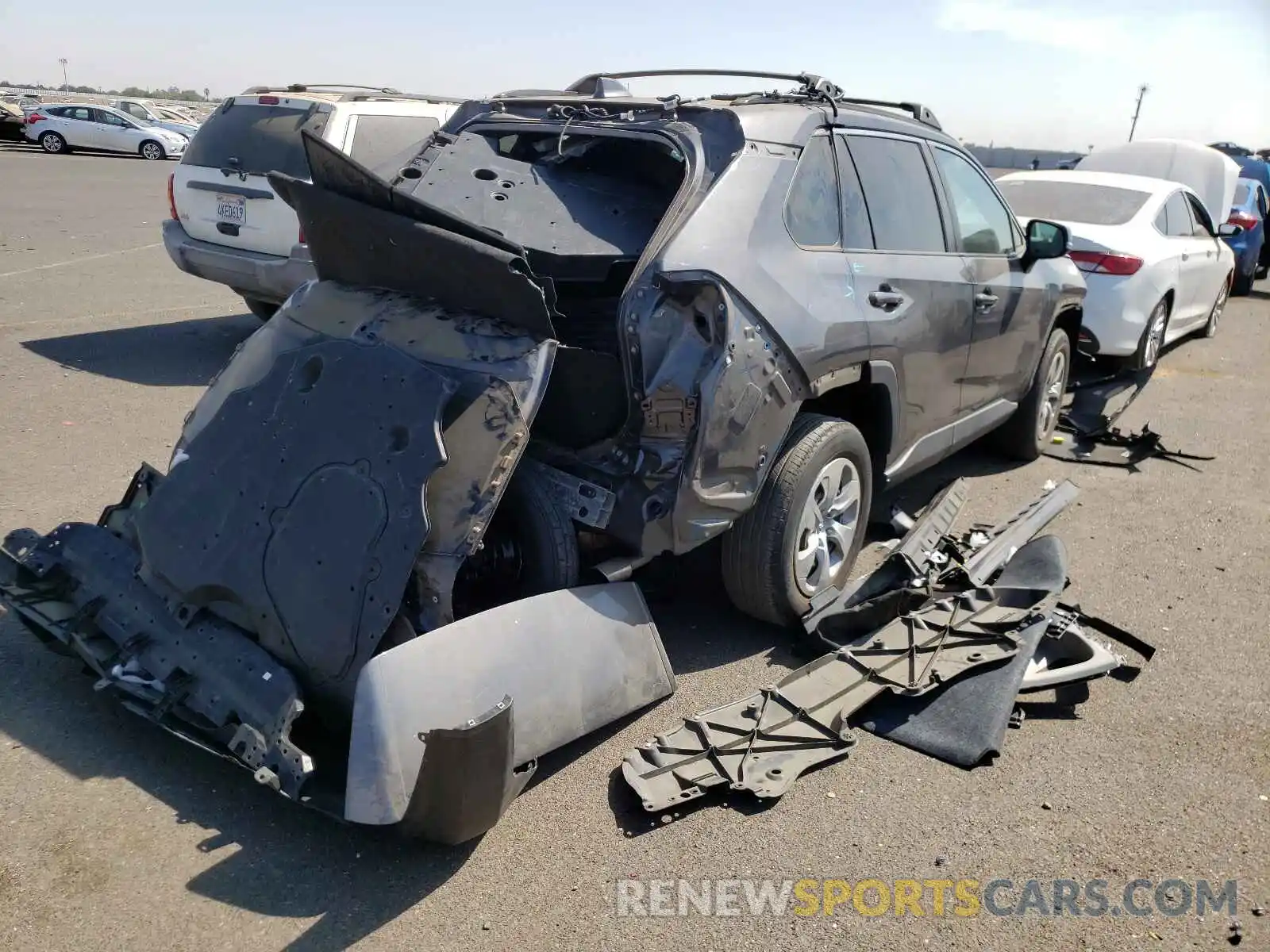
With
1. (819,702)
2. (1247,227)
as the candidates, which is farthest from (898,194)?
(1247,227)

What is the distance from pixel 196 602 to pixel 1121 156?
15.9m

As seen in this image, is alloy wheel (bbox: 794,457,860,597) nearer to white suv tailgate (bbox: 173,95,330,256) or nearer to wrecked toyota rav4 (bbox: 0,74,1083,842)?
wrecked toyota rav4 (bbox: 0,74,1083,842)

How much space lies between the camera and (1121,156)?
15.5m

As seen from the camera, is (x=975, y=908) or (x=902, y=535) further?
(x=902, y=535)

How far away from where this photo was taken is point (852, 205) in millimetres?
4457

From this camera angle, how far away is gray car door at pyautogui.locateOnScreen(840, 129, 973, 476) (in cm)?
443

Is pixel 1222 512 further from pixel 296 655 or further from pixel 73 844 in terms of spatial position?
pixel 73 844

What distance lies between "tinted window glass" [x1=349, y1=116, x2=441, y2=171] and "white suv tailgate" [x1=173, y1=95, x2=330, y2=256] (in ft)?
0.91

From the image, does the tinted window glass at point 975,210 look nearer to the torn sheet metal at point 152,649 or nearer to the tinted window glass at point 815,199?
the tinted window glass at point 815,199

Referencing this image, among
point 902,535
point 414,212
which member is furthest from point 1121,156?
point 414,212

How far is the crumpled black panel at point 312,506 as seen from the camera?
3.09m

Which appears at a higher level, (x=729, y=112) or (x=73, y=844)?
(x=729, y=112)

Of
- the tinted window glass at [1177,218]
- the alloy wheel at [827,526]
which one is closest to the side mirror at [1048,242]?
the alloy wheel at [827,526]

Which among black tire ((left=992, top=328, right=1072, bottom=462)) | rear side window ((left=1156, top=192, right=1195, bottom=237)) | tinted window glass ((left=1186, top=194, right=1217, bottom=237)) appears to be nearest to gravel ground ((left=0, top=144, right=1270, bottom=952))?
black tire ((left=992, top=328, right=1072, bottom=462))
